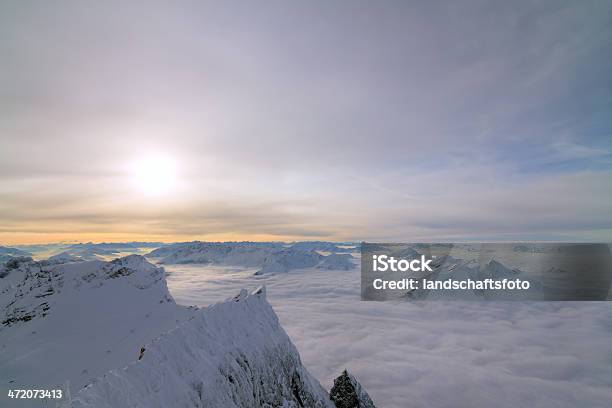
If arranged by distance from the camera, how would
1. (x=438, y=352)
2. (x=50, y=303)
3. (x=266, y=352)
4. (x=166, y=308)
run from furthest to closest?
(x=438, y=352), (x=166, y=308), (x=50, y=303), (x=266, y=352)

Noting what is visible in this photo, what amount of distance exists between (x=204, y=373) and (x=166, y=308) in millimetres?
30278

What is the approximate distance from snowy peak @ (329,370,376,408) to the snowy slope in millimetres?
3070

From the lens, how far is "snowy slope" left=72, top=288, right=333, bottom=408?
8844 millimetres

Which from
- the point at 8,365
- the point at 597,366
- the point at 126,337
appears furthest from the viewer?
the point at 597,366

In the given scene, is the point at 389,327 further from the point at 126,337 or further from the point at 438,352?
the point at 126,337

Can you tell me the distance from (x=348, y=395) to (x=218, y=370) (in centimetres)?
1441

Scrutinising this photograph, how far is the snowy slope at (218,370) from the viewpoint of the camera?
8844 mm

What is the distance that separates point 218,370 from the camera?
11.9 m

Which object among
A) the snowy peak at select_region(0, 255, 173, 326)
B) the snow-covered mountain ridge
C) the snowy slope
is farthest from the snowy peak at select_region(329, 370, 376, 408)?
the snowy peak at select_region(0, 255, 173, 326)

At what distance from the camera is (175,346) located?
11.2 metres

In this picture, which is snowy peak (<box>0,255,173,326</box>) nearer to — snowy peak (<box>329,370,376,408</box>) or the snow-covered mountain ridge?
the snow-covered mountain ridge

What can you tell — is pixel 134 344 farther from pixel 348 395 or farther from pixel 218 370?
pixel 218 370

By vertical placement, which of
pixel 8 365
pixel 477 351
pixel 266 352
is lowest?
pixel 477 351

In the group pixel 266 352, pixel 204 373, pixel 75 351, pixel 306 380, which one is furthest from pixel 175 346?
pixel 75 351
